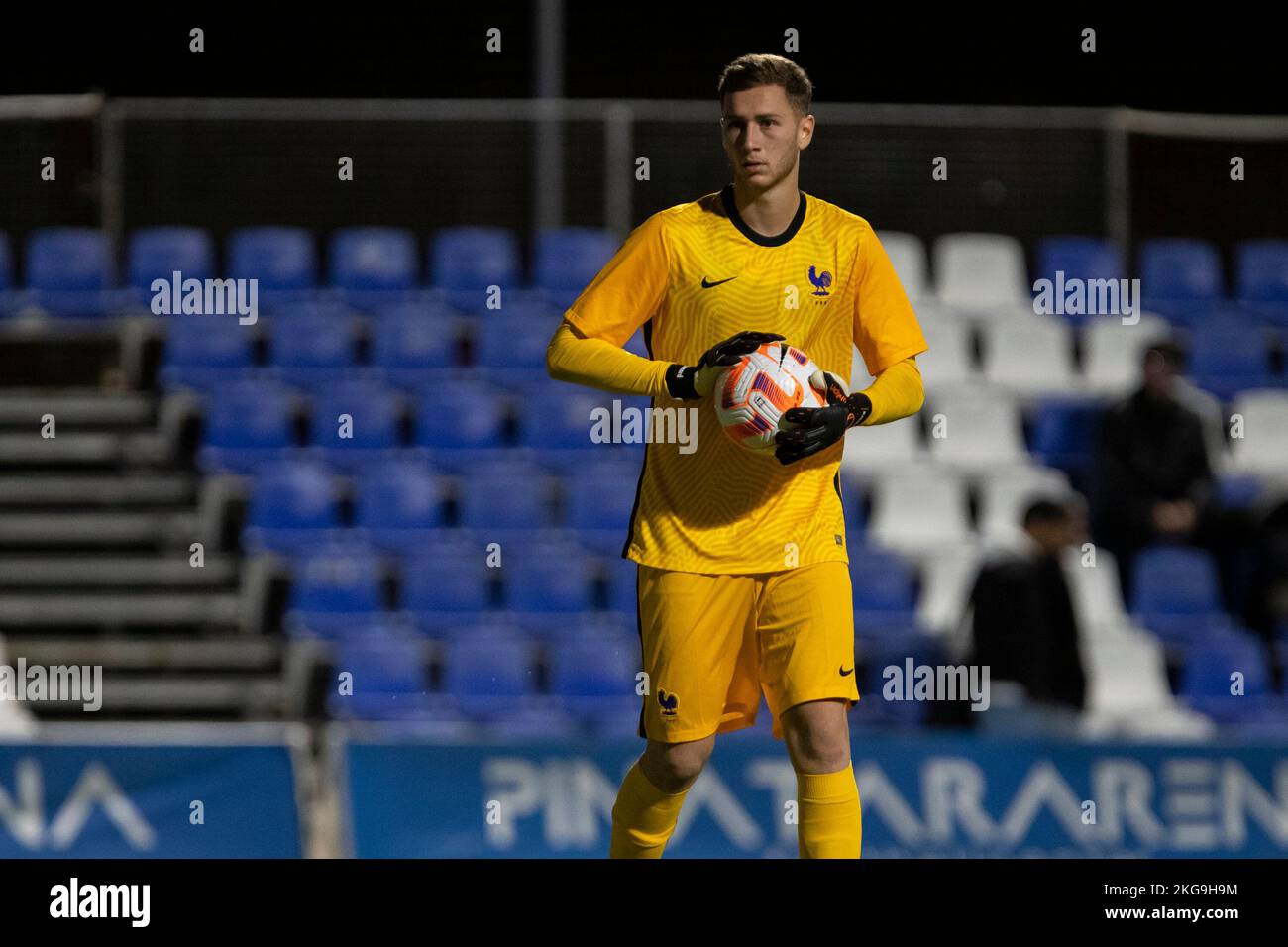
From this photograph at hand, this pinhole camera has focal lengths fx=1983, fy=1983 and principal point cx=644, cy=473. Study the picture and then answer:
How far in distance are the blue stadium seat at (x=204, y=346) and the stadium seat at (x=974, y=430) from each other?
3.74 m

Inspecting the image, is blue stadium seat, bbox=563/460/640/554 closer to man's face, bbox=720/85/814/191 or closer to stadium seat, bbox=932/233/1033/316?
stadium seat, bbox=932/233/1033/316

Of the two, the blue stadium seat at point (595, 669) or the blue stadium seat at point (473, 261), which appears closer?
the blue stadium seat at point (595, 669)

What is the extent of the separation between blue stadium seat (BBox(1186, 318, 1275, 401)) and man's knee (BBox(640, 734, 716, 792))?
6.59 m

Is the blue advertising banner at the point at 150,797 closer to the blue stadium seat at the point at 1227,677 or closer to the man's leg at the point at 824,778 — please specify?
the man's leg at the point at 824,778

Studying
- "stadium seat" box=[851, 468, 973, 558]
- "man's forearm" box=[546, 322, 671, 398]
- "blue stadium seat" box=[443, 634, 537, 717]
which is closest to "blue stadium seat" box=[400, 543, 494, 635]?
"blue stadium seat" box=[443, 634, 537, 717]

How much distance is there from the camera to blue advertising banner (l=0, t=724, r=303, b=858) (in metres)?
7.76

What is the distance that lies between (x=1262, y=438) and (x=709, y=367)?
6.65m

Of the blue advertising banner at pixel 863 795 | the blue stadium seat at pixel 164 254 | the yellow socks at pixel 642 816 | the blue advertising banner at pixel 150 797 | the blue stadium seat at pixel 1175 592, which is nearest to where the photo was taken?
the yellow socks at pixel 642 816

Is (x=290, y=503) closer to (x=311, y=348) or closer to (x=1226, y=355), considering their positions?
(x=311, y=348)

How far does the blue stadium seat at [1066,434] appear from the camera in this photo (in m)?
10.4

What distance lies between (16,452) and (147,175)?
5.58 feet

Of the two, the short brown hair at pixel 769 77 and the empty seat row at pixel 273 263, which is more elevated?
the empty seat row at pixel 273 263

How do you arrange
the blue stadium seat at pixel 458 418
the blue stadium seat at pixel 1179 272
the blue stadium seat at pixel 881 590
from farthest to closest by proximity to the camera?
the blue stadium seat at pixel 1179 272
the blue stadium seat at pixel 458 418
the blue stadium seat at pixel 881 590

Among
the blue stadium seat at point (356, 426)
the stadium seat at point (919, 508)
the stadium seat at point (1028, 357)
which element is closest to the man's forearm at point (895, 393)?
the stadium seat at point (919, 508)
